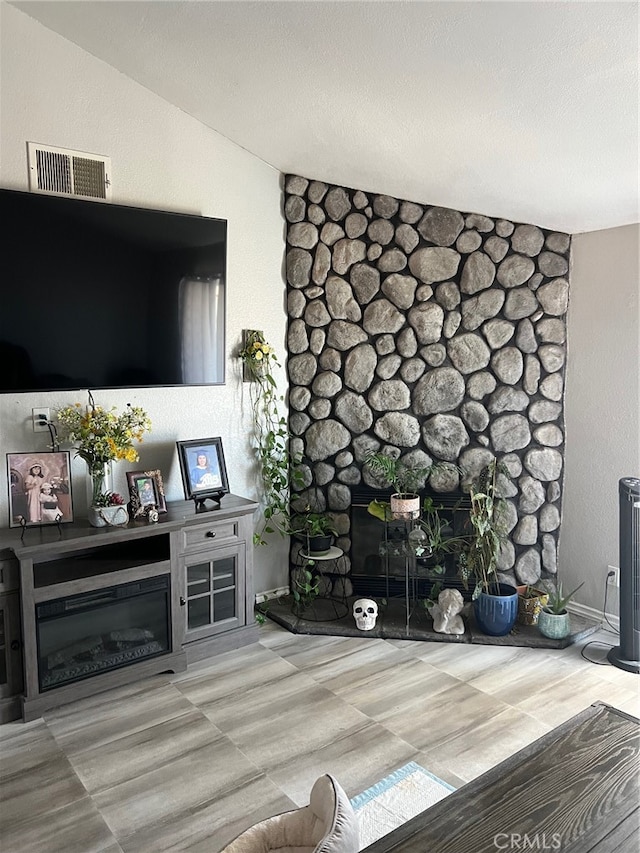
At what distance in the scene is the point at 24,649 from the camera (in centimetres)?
261

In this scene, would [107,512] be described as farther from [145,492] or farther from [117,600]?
[117,600]

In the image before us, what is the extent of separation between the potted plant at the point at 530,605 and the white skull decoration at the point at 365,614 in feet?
2.62

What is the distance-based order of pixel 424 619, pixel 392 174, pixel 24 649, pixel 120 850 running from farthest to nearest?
pixel 424 619 < pixel 392 174 < pixel 24 649 < pixel 120 850

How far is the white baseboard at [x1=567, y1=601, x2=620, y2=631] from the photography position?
3.44m

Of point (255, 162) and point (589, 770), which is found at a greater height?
point (255, 162)

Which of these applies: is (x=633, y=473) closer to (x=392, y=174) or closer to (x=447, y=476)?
(x=447, y=476)

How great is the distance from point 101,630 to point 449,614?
1.73 meters

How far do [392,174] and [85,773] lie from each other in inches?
117

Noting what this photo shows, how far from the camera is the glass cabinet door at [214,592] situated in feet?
10.2

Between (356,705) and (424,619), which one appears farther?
(424,619)

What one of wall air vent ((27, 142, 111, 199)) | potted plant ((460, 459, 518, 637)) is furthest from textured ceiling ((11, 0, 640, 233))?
potted plant ((460, 459, 518, 637))

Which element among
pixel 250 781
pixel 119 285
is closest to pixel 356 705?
pixel 250 781

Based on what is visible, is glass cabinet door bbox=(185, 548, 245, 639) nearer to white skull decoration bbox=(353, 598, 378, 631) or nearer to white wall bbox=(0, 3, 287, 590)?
white wall bbox=(0, 3, 287, 590)

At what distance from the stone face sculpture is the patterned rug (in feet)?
3.66
